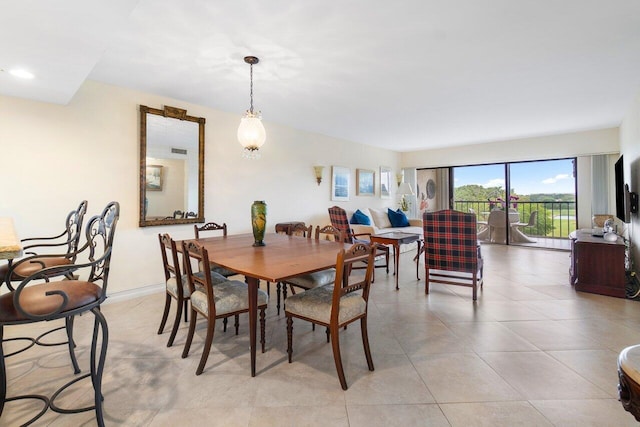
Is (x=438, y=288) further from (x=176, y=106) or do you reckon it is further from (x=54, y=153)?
(x=54, y=153)

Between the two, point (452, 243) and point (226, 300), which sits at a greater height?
point (452, 243)

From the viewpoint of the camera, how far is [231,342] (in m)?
2.38

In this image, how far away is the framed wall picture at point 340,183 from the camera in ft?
19.9

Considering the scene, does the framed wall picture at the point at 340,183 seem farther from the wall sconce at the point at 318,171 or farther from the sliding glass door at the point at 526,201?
the sliding glass door at the point at 526,201

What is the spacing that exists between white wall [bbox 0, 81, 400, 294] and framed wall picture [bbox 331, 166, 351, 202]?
1.43 metres

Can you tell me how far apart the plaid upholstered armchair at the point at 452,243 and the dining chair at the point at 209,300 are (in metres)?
2.24

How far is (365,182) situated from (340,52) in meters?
4.45

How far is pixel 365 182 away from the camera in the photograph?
6.90 meters

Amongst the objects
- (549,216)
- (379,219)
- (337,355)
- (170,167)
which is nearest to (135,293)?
(170,167)

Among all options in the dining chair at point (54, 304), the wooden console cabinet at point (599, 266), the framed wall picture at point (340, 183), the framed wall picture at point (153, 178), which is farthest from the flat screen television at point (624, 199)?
the framed wall picture at point (153, 178)

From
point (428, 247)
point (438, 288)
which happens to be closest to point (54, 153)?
point (428, 247)

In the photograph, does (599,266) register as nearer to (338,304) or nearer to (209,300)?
(338,304)

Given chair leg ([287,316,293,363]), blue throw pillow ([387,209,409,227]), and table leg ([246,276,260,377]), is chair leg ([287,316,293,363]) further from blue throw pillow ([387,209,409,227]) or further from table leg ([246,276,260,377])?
blue throw pillow ([387,209,409,227])

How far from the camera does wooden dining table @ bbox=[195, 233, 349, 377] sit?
1752mm
